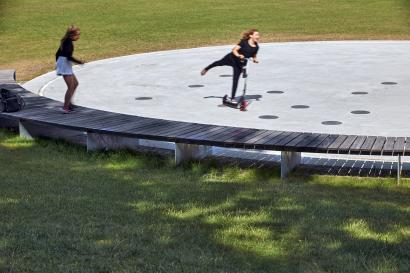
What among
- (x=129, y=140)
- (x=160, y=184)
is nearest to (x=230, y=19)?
(x=129, y=140)

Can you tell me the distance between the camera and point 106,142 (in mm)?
11602

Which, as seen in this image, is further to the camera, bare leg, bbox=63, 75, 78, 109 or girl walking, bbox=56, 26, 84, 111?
bare leg, bbox=63, 75, 78, 109

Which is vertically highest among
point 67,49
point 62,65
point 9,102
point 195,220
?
point 67,49

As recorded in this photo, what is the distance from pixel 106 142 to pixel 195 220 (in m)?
4.88

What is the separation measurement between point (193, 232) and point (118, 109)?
8.79 metres

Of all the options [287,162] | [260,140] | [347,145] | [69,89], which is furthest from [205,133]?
[69,89]

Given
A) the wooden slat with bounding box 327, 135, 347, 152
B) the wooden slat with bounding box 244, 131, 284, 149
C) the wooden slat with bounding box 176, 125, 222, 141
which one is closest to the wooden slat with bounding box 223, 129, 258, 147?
the wooden slat with bounding box 244, 131, 284, 149

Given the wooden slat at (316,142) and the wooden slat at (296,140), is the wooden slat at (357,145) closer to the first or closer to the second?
the wooden slat at (316,142)

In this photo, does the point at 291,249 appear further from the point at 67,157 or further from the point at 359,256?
the point at 67,157

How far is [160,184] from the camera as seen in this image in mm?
9055

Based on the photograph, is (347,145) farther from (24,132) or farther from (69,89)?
(24,132)

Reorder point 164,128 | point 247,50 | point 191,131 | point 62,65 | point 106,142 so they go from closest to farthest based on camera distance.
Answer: point 191,131, point 164,128, point 106,142, point 62,65, point 247,50

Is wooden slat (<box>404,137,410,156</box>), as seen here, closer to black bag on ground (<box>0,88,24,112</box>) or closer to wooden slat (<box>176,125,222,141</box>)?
wooden slat (<box>176,125,222,141</box>)

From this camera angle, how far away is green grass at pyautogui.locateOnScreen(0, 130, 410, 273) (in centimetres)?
564
